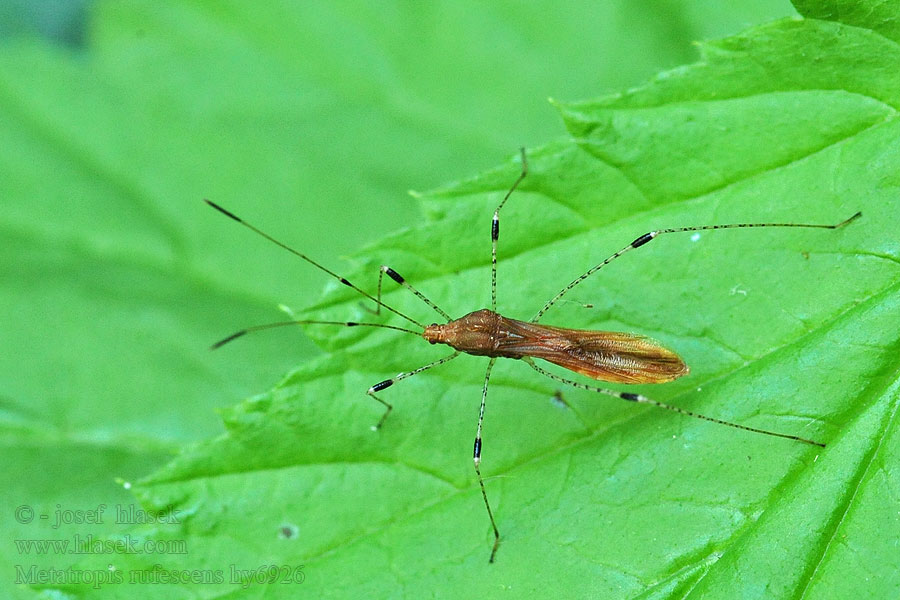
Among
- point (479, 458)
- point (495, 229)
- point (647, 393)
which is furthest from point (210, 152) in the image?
point (647, 393)

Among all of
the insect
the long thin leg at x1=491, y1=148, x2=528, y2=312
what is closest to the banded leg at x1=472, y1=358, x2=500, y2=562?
the insect

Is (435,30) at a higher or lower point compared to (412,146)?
higher

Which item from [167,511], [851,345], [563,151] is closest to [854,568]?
[851,345]

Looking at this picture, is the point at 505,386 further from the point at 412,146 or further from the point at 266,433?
the point at 412,146

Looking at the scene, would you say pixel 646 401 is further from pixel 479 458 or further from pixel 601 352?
pixel 479 458

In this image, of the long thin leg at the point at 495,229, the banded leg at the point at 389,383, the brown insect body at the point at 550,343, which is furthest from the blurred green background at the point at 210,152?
the brown insect body at the point at 550,343
